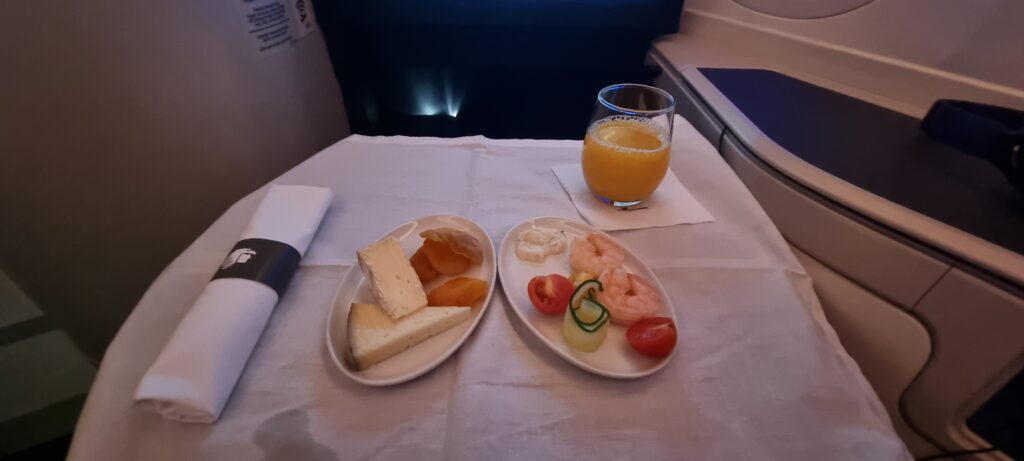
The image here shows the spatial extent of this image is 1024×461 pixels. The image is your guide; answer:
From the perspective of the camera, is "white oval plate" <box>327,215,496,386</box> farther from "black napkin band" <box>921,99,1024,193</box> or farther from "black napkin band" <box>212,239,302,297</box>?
"black napkin band" <box>921,99,1024,193</box>

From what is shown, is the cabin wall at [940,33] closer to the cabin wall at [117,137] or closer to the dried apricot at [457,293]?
the dried apricot at [457,293]

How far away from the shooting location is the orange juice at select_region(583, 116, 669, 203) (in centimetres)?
66

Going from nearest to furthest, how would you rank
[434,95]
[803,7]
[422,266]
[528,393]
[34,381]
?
1. [528,393]
2. [422,266]
3. [34,381]
4. [803,7]
5. [434,95]

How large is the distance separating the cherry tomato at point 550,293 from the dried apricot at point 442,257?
0.37ft

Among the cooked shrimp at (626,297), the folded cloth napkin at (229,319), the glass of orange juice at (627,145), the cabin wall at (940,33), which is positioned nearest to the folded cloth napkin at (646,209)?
the glass of orange juice at (627,145)

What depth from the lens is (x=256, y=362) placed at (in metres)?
0.46

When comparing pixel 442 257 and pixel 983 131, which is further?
pixel 983 131

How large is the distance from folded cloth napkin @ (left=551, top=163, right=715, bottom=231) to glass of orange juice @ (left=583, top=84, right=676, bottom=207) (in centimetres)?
2

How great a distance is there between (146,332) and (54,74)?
66 centimetres

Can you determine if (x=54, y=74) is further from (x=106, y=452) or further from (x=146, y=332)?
(x=106, y=452)

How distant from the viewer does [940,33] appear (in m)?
0.98

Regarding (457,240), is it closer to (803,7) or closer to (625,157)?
(625,157)

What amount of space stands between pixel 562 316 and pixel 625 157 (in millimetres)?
297

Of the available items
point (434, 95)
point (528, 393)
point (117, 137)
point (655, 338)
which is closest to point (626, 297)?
point (655, 338)
